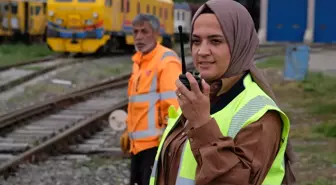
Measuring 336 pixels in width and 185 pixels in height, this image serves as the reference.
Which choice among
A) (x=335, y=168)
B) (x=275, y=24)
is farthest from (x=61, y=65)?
(x=275, y=24)

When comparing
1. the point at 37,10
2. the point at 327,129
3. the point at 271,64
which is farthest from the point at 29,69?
the point at 37,10

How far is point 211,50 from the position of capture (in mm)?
2891

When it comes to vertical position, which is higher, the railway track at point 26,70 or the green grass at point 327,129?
the green grass at point 327,129

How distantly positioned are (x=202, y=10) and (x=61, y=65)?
21347 millimetres

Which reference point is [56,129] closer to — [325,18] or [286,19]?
[286,19]

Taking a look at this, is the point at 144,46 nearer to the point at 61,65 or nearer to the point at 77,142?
the point at 77,142

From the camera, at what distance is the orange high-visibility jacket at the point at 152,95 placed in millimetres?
5633

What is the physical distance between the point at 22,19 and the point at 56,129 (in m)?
27.8

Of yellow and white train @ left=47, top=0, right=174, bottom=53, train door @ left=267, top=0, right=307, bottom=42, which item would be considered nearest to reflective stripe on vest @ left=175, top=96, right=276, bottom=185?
yellow and white train @ left=47, top=0, right=174, bottom=53

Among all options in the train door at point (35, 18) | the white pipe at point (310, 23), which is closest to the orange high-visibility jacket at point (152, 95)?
the train door at point (35, 18)

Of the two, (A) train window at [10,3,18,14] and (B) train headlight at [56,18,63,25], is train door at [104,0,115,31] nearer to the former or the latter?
(B) train headlight at [56,18,63,25]

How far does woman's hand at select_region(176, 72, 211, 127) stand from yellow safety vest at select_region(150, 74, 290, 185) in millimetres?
107

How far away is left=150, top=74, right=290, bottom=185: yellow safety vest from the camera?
281cm

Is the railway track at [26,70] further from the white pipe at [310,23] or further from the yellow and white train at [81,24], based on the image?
the white pipe at [310,23]
